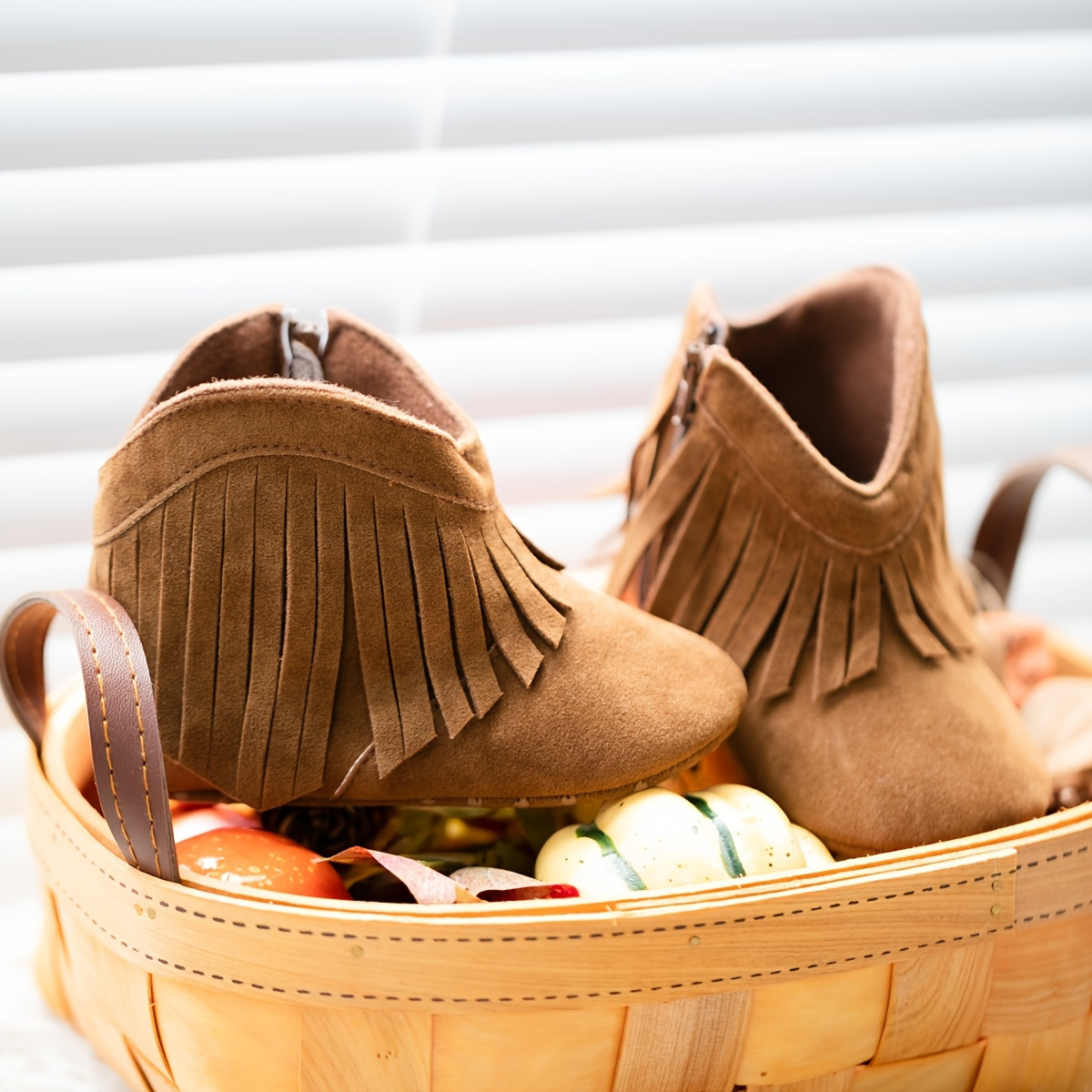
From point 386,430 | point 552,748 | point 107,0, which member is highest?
point 107,0

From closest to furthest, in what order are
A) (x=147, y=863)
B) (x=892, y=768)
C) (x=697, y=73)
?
Answer: (x=147, y=863), (x=892, y=768), (x=697, y=73)

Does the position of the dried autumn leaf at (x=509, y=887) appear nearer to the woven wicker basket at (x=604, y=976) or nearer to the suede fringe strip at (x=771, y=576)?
the woven wicker basket at (x=604, y=976)

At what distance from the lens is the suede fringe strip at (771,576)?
645 millimetres

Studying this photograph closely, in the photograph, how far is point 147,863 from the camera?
1.62 feet

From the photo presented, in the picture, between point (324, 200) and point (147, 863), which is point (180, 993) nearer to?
point (147, 863)

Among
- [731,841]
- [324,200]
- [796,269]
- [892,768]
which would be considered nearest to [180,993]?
[731,841]

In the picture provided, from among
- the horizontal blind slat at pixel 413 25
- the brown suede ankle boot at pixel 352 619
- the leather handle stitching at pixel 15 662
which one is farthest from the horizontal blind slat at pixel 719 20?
the leather handle stitching at pixel 15 662

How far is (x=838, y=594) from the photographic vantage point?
2.12 ft

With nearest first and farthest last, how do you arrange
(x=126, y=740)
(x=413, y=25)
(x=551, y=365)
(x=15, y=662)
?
(x=126, y=740) < (x=15, y=662) < (x=413, y=25) < (x=551, y=365)

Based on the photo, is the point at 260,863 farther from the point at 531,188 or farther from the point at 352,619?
the point at 531,188

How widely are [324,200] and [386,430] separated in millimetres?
Answer: 384

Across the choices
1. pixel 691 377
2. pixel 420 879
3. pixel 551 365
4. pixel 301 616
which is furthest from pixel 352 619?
pixel 551 365

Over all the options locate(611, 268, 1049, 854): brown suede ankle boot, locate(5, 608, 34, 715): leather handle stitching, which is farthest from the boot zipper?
locate(5, 608, 34, 715): leather handle stitching

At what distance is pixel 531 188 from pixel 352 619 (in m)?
0.46
